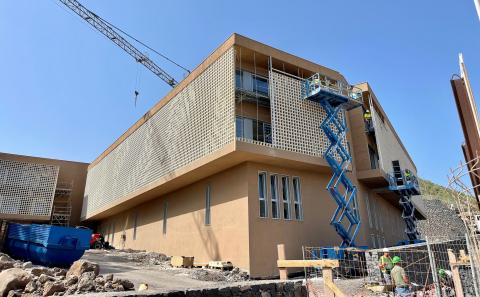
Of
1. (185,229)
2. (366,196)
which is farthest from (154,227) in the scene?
(366,196)

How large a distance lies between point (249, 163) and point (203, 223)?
4624 millimetres

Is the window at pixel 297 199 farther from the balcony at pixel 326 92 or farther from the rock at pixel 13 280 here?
the rock at pixel 13 280

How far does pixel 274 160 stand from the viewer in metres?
16.1

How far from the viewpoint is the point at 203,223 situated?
18.0m

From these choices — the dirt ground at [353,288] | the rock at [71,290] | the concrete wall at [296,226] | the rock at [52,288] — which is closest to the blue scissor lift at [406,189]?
the concrete wall at [296,226]

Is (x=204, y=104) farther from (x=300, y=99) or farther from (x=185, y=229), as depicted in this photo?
(x=185, y=229)

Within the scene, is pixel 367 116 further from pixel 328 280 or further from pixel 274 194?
pixel 328 280

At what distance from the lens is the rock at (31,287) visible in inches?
245

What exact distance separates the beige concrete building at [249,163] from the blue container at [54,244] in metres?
5.99

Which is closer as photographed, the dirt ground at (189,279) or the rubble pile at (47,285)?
the rubble pile at (47,285)

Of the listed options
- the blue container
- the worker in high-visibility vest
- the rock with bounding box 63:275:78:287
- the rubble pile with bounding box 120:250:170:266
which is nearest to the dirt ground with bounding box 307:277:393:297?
the rock with bounding box 63:275:78:287

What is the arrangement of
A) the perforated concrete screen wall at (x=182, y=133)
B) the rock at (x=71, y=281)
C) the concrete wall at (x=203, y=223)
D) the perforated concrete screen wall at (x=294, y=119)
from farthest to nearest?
the perforated concrete screen wall at (x=294, y=119), the perforated concrete screen wall at (x=182, y=133), the concrete wall at (x=203, y=223), the rock at (x=71, y=281)

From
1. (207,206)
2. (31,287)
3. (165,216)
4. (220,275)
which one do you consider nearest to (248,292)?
(31,287)

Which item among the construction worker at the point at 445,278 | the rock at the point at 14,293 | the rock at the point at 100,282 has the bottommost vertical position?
the construction worker at the point at 445,278
